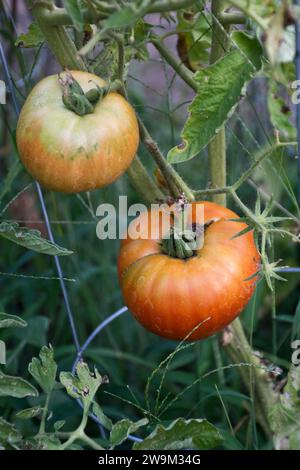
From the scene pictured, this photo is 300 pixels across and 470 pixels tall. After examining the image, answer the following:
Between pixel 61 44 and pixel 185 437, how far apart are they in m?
0.45

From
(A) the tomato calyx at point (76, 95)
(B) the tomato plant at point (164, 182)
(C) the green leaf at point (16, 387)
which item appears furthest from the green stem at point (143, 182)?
(C) the green leaf at point (16, 387)

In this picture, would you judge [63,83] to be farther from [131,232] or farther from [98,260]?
[98,260]

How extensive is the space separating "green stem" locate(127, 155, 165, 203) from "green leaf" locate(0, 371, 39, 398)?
32cm

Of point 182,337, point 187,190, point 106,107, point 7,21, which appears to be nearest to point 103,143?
point 106,107

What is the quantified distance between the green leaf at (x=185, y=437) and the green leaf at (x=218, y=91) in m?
0.27

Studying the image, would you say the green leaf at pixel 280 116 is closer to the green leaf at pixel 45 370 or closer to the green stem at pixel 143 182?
the green stem at pixel 143 182

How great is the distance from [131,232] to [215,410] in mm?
581

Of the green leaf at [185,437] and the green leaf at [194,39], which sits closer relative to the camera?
the green leaf at [185,437]

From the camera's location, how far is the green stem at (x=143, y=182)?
95cm

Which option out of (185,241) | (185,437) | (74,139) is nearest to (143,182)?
(185,241)

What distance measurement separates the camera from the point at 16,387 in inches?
29.2

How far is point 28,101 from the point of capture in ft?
→ 2.47

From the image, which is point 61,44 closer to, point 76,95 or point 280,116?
point 76,95

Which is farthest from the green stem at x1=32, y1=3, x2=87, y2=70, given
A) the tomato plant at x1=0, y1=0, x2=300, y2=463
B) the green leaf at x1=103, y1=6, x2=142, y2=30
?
the green leaf at x1=103, y1=6, x2=142, y2=30
